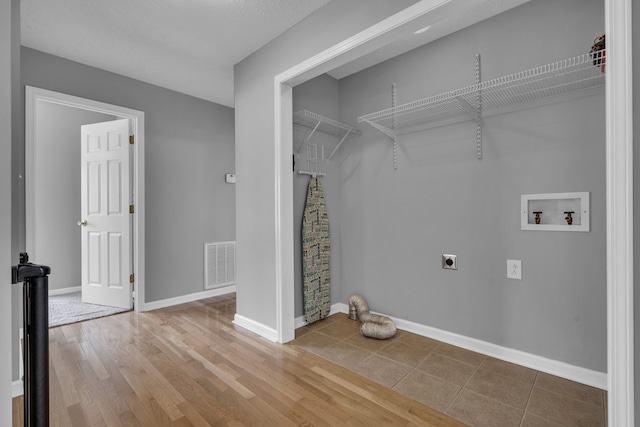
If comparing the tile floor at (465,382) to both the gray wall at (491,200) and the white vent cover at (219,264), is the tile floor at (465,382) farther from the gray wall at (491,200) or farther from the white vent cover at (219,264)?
the white vent cover at (219,264)

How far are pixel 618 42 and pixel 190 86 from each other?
348 centimetres

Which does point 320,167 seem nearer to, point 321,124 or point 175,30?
point 321,124

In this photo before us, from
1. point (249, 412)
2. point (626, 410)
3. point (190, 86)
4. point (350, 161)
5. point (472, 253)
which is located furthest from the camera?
point (190, 86)

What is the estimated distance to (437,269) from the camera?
2475mm

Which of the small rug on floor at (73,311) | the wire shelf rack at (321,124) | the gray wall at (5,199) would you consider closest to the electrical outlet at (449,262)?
the wire shelf rack at (321,124)

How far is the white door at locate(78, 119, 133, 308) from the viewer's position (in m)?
3.23

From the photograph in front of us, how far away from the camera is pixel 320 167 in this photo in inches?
118

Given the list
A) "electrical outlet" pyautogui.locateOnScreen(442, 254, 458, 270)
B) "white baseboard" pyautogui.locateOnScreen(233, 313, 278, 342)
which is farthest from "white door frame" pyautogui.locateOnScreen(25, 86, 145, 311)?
"electrical outlet" pyautogui.locateOnScreen(442, 254, 458, 270)

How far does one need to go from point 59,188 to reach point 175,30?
3.07m

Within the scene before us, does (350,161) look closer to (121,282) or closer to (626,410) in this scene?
(626,410)

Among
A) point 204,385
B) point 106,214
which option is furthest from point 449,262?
point 106,214

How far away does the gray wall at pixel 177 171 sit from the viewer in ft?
10.2

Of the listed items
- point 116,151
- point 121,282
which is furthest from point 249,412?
point 116,151

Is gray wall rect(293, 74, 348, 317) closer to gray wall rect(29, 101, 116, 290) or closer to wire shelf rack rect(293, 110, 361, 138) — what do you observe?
wire shelf rack rect(293, 110, 361, 138)
